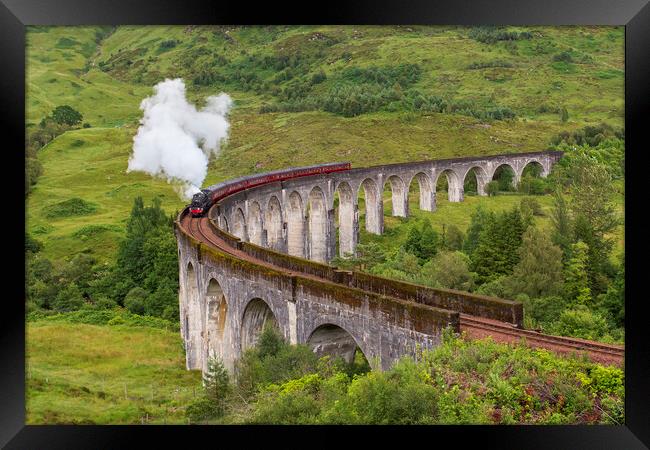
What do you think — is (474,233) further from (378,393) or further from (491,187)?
(491,187)

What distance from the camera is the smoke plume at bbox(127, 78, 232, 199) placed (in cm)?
5956

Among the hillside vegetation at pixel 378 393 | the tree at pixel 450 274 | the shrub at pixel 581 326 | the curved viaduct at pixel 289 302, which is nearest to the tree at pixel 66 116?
the curved viaduct at pixel 289 302

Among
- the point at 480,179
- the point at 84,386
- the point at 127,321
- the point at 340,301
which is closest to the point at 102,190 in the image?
the point at 127,321

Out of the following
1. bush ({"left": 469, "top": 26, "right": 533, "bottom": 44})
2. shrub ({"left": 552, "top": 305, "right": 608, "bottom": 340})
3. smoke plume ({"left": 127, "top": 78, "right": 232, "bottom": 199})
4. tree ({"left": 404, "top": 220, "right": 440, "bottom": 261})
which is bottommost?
shrub ({"left": 552, "top": 305, "right": 608, "bottom": 340})

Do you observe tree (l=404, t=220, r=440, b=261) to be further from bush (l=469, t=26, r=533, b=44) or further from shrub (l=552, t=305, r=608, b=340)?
bush (l=469, t=26, r=533, b=44)

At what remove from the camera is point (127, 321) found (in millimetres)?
41312

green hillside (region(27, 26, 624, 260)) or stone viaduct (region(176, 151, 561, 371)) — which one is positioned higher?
green hillside (region(27, 26, 624, 260))

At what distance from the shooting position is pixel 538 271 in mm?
34344

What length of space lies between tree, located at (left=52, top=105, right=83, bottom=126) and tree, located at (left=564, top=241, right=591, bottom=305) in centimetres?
7503

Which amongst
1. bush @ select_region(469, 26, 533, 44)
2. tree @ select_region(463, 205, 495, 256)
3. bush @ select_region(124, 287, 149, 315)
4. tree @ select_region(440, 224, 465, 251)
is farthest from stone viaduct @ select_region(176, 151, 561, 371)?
bush @ select_region(469, 26, 533, 44)

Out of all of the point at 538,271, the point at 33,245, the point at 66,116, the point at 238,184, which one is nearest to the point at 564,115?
the point at 238,184

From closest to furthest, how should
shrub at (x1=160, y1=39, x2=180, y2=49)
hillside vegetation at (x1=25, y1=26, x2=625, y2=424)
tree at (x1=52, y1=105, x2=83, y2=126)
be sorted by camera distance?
hillside vegetation at (x1=25, y1=26, x2=625, y2=424) → tree at (x1=52, y1=105, x2=83, y2=126) → shrub at (x1=160, y1=39, x2=180, y2=49)

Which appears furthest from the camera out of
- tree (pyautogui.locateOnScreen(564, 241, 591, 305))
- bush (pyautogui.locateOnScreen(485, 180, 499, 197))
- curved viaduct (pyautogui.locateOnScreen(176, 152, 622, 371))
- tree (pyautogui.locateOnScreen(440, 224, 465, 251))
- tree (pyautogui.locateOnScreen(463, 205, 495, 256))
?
bush (pyautogui.locateOnScreen(485, 180, 499, 197))
